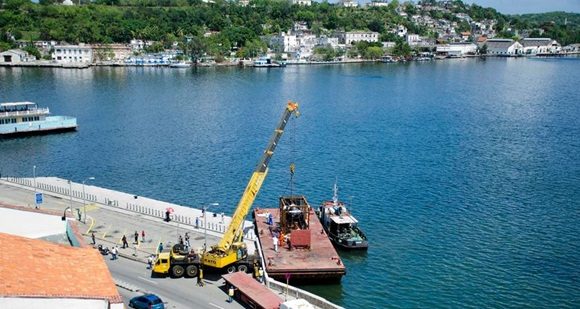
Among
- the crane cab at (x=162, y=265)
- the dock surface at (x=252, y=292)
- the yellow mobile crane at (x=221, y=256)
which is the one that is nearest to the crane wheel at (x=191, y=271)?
the yellow mobile crane at (x=221, y=256)

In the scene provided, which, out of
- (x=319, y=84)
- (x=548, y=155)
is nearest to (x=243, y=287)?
(x=548, y=155)

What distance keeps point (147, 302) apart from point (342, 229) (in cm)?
1952

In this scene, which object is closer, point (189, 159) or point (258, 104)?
point (189, 159)

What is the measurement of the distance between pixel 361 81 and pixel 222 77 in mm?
41056

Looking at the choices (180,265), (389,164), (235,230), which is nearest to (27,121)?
(389,164)

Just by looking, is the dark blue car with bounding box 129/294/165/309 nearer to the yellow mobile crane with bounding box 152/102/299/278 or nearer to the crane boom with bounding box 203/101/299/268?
the yellow mobile crane with bounding box 152/102/299/278

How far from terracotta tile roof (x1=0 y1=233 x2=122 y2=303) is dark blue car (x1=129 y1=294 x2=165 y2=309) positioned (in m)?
4.46

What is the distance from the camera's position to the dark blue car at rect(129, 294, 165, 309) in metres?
29.4

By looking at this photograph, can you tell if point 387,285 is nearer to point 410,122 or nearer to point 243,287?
point 243,287

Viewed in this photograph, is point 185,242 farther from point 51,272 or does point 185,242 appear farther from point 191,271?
point 51,272

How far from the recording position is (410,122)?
98.6m

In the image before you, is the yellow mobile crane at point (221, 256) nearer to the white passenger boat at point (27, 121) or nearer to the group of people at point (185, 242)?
the group of people at point (185, 242)

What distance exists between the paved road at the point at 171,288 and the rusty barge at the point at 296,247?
4848 millimetres

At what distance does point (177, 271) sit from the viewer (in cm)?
3466
